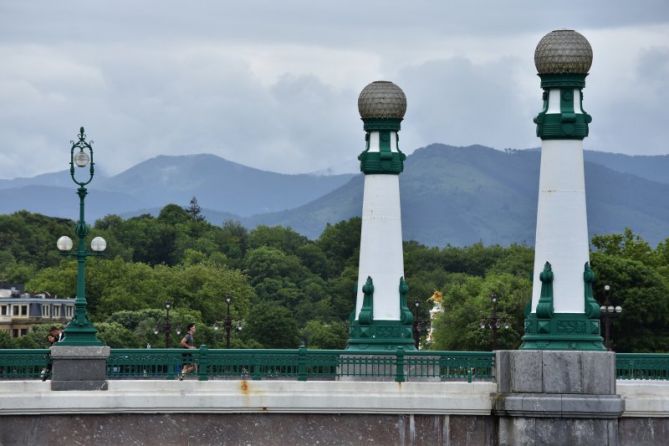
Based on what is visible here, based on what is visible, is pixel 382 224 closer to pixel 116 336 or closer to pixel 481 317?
pixel 481 317

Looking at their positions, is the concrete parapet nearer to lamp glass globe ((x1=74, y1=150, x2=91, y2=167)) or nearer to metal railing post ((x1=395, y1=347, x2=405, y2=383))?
lamp glass globe ((x1=74, y1=150, x2=91, y2=167))

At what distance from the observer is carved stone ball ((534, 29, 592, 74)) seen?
40.6m

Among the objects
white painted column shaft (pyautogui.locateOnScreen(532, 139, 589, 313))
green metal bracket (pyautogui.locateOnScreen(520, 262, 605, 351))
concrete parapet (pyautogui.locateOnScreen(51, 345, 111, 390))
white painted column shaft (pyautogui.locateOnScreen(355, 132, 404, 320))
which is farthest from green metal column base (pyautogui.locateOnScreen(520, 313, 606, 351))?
concrete parapet (pyautogui.locateOnScreen(51, 345, 111, 390))

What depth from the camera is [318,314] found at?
156 metres

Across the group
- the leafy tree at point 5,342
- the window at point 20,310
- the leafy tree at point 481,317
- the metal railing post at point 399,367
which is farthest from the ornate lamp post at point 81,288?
the window at point 20,310

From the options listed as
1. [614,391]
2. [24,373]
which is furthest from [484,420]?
[24,373]

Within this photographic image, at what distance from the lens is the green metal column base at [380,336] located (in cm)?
4600

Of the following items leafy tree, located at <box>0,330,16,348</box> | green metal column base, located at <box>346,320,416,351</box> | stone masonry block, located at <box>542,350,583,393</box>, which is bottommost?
stone masonry block, located at <box>542,350,583,393</box>

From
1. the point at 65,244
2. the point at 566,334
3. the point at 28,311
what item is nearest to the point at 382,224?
the point at 65,244

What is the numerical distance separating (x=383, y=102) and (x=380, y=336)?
4.88 m

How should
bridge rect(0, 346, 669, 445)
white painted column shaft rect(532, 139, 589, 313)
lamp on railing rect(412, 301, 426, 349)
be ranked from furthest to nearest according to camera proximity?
lamp on railing rect(412, 301, 426, 349) < white painted column shaft rect(532, 139, 589, 313) < bridge rect(0, 346, 669, 445)

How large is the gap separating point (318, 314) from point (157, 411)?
116652mm

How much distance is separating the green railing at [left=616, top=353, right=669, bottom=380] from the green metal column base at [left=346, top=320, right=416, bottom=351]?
587 cm

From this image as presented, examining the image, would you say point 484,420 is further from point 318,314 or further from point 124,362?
point 318,314
